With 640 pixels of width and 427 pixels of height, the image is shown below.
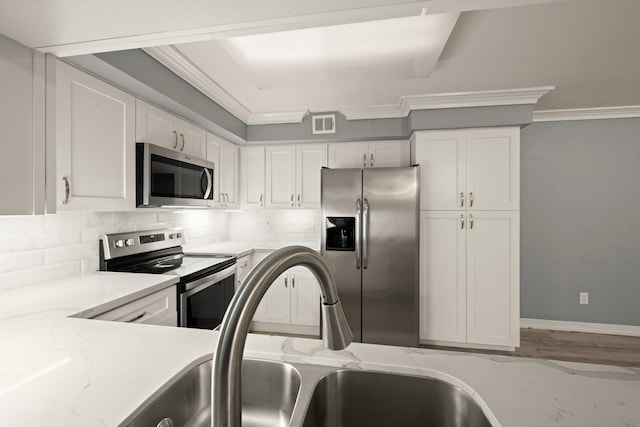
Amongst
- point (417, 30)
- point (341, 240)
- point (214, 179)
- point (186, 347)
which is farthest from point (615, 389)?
point (214, 179)

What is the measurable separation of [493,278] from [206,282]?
8.27ft

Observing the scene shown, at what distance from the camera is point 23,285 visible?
5.16 ft

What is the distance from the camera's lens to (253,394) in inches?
31.9

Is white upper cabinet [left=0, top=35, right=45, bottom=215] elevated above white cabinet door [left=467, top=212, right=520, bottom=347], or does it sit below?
above

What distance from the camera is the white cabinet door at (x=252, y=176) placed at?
11.8 ft

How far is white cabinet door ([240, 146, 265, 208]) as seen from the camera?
3582 millimetres

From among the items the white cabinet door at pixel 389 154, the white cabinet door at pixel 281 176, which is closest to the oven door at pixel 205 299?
the white cabinet door at pixel 281 176

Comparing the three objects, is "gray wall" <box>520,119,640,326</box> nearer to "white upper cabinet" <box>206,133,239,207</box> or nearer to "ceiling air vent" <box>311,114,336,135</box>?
"ceiling air vent" <box>311,114,336,135</box>

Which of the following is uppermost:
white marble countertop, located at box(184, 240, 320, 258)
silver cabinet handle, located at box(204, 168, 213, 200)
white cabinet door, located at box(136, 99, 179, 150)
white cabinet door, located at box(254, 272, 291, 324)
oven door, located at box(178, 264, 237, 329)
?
white cabinet door, located at box(136, 99, 179, 150)

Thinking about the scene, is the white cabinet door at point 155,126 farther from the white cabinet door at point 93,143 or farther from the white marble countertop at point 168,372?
the white marble countertop at point 168,372

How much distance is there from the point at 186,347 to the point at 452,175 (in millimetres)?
2677

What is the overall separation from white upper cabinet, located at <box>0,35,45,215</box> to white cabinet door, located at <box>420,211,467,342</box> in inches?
107

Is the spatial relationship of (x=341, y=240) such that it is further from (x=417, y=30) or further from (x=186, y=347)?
(x=186, y=347)

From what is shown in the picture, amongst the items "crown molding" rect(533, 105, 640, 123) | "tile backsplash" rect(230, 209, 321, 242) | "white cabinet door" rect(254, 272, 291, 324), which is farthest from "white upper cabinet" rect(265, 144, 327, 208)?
"crown molding" rect(533, 105, 640, 123)
